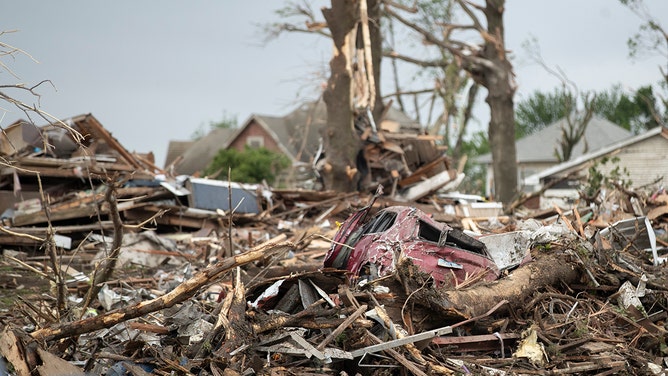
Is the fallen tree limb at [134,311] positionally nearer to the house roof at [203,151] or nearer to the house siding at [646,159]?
the house siding at [646,159]

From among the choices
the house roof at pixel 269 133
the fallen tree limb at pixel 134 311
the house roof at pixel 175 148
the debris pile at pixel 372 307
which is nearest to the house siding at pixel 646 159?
the house roof at pixel 269 133

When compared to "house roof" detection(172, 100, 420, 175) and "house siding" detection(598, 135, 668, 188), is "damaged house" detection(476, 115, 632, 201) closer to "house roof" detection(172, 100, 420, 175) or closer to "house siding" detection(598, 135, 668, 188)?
"house roof" detection(172, 100, 420, 175)

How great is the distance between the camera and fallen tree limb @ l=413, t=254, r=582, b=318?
5254mm

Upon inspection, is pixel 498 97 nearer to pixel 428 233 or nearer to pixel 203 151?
pixel 428 233

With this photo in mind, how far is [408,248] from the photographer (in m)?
6.16

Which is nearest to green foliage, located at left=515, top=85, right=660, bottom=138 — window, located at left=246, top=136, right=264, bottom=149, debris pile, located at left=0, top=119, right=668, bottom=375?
window, located at left=246, top=136, right=264, bottom=149

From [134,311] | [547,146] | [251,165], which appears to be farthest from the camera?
[547,146]

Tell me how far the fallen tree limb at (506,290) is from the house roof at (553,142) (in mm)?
35621

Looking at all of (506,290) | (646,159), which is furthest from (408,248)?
(646,159)

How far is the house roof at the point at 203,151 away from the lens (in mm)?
42688

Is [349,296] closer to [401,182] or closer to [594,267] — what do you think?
[594,267]

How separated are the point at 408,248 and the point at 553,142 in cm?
4053

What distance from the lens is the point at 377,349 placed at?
15.5 ft

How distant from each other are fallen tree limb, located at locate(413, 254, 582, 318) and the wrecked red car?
0.30m
